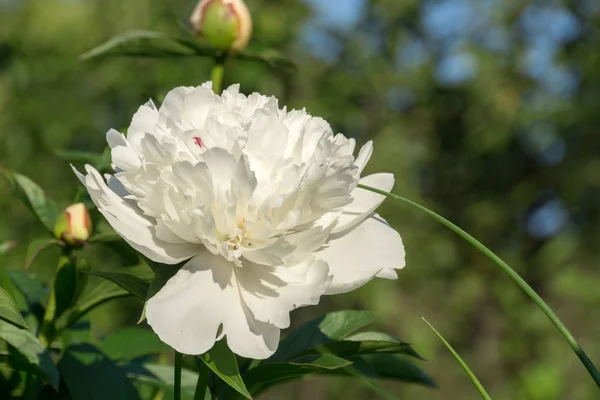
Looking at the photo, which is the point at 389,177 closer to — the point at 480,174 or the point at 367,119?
the point at 367,119

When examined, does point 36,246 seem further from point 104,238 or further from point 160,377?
point 160,377

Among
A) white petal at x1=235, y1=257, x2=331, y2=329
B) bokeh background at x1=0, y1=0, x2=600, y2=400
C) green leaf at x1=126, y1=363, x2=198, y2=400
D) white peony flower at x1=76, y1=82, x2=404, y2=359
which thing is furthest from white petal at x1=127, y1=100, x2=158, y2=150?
bokeh background at x1=0, y1=0, x2=600, y2=400

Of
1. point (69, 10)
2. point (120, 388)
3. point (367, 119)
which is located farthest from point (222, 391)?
point (69, 10)

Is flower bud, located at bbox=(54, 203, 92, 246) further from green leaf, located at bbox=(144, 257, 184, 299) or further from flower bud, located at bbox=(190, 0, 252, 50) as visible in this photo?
flower bud, located at bbox=(190, 0, 252, 50)

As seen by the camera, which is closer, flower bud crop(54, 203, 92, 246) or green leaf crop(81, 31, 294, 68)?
flower bud crop(54, 203, 92, 246)

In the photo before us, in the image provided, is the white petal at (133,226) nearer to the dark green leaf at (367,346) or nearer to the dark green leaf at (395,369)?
the dark green leaf at (367,346)

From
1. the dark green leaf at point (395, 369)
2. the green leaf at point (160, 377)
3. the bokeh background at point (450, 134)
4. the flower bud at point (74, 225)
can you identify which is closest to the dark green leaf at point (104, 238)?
the flower bud at point (74, 225)
